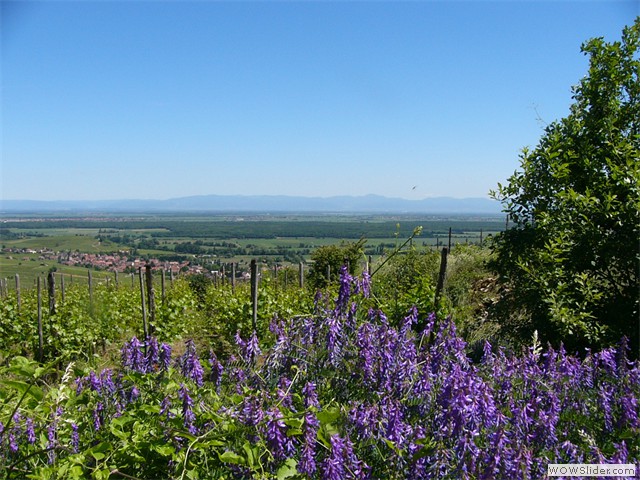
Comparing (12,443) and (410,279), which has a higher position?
(12,443)

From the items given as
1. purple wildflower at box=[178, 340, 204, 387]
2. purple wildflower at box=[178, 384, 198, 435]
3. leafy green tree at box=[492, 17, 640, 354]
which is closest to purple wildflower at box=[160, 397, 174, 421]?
purple wildflower at box=[178, 384, 198, 435]

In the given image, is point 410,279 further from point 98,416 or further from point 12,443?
point 12,443

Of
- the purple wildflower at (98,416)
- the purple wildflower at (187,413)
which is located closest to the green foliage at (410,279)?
the purple wildflower at (98,416)

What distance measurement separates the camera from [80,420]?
8.28 ft

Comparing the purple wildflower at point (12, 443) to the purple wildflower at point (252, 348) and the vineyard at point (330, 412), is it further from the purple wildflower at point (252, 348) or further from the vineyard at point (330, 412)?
the purple wildflower at point (252, 348)

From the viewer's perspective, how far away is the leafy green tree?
4.65 metres

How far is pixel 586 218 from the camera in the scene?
4715mm

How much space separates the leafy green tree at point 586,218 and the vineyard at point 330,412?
6.10 ft

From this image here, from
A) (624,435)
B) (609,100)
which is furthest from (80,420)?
(609,100)

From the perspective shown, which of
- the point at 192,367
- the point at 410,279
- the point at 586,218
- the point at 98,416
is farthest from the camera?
the point at 410,279


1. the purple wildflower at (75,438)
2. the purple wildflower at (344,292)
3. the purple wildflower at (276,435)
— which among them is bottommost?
the purple wildflower at (75,438)

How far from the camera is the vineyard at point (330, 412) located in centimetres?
185

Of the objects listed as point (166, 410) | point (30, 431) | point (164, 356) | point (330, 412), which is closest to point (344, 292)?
point (330, 412)

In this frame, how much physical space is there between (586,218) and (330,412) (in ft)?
12.8
